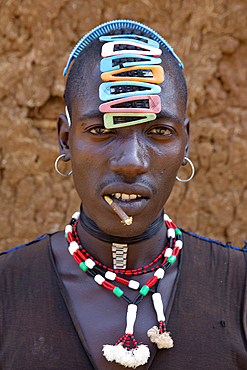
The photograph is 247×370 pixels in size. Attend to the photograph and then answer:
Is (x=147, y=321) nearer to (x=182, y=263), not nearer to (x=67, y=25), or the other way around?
(x=182, y=263)

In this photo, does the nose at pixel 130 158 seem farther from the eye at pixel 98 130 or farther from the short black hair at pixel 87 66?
the short black hair at pixel 87 66

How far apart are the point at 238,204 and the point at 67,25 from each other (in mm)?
2132

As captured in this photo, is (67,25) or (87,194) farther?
(67,25)

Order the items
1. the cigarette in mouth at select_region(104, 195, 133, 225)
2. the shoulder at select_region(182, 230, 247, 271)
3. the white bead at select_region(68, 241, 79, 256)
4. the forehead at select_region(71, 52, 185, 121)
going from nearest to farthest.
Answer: the cigarette in mouth at select_region(104, 195, 133, 225) < the forehead at select_region(71, 52, 185, 121) < the white bead at select_region(68, 241, 79, 256) < the shoulder at select_region(182, 230, 247, 271)

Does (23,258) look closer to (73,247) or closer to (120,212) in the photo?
(73,247)

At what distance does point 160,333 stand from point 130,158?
789 millimetres

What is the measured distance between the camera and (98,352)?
5.43 ft

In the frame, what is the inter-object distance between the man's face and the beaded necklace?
25 centimetres

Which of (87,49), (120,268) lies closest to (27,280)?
(120,268)

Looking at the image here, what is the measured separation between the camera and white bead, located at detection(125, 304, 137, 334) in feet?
5.50

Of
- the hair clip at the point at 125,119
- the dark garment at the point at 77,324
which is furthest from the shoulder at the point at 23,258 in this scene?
the hair clip at the point at 125,119

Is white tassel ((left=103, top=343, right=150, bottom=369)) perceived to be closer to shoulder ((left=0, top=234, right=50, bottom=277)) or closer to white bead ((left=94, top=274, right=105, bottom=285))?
white bead ((left=94, top=274, right=105, bottom=285))

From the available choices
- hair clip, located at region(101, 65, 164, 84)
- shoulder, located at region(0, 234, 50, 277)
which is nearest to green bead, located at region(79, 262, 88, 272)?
shoulder, located at region(0, 234, 50, 277)

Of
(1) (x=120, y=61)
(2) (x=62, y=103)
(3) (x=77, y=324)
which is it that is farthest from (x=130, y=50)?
(2) (x=62, y=103)
